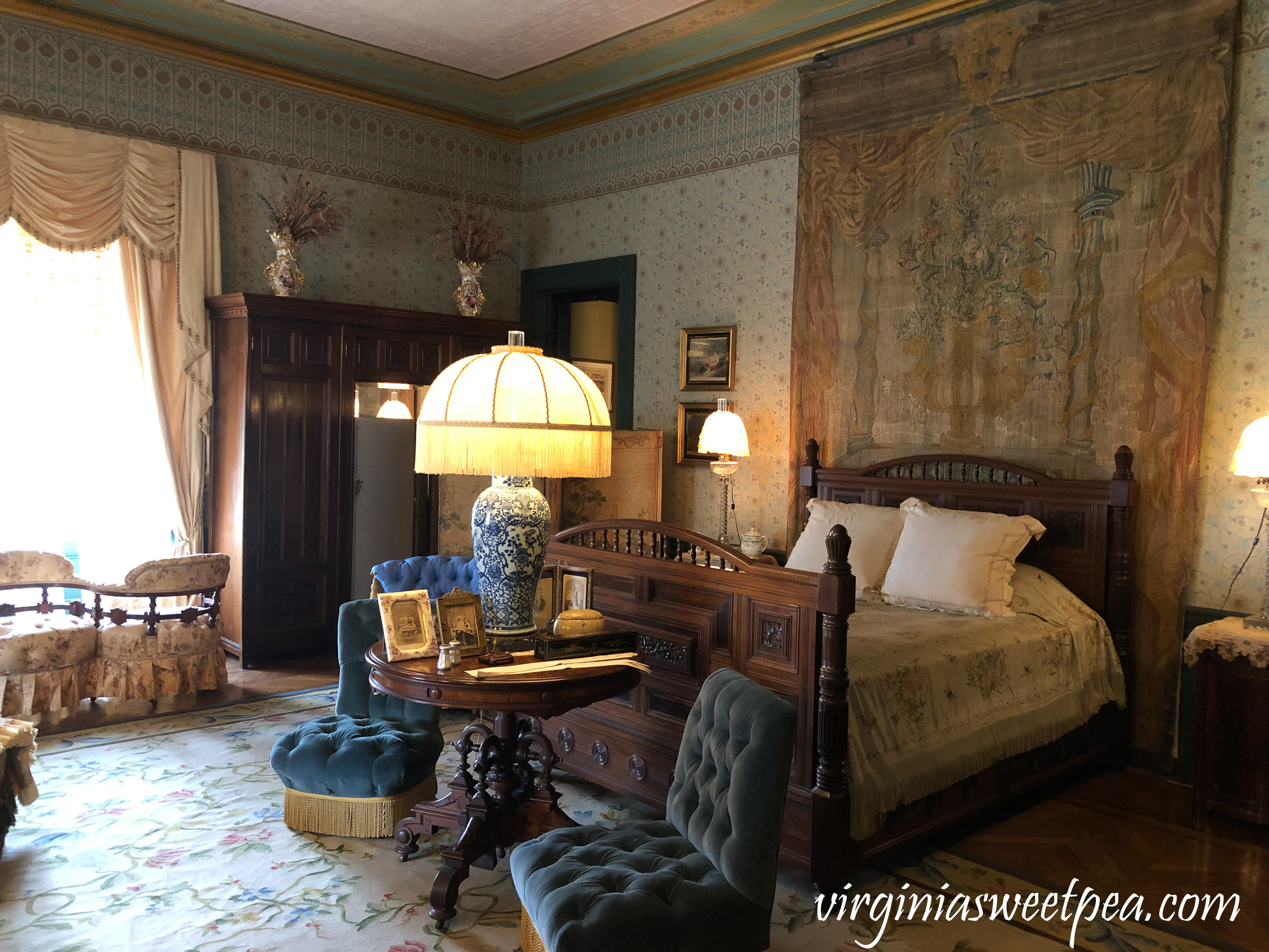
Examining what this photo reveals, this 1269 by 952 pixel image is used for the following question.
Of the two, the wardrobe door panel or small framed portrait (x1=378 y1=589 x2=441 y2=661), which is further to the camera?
the wardrobe door panel

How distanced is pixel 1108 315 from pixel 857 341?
133 cm

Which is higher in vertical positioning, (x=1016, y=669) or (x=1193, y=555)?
(x=1193, y=555)

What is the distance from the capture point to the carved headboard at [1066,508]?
4.34 metres

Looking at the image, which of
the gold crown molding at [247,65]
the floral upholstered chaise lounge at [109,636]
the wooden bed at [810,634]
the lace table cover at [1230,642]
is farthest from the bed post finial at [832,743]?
the gold crown molding at [247,65]

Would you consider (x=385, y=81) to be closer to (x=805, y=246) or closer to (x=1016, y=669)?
(x=805, y=246)

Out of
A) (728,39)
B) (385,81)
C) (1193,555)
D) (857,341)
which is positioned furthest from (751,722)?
(385,81)

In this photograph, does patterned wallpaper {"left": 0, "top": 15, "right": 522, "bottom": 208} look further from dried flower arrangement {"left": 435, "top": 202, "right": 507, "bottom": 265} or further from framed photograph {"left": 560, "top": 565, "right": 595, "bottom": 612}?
framed photograph {"left": 560, "top": 565, "right": 595, "bottom": 612}

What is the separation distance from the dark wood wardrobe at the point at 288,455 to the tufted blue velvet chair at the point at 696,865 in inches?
154

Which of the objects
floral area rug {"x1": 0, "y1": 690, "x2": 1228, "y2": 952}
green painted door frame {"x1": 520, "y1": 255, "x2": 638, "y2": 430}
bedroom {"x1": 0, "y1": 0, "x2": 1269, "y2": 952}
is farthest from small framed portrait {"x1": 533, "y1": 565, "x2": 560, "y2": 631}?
green painted door frame {"x1": 520, "y1": 255, "x2": 638, "y2": 430}

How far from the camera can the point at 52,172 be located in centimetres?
549

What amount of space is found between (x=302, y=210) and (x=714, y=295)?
2.67m

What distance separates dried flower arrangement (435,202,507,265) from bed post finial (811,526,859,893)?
4.67 meters

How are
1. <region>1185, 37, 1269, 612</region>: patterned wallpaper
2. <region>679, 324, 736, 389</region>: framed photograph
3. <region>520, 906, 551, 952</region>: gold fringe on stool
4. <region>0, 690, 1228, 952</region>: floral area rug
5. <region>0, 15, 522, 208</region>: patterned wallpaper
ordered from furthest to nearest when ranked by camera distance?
1. <region>679, 324, 736, 389</region>: framed photograph
2. <region>0, 15, 522, 208</region>: patterned wallpaper
3. <region>1185, 37, 1269, 612</region>: patterned wallpaper
4. <region>0, 690, 1228, 952</region>: floral area rug
5. <region>520, 906, 551, 952</region>: gold fringe on stool

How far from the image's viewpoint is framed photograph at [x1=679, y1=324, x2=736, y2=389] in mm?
6156
